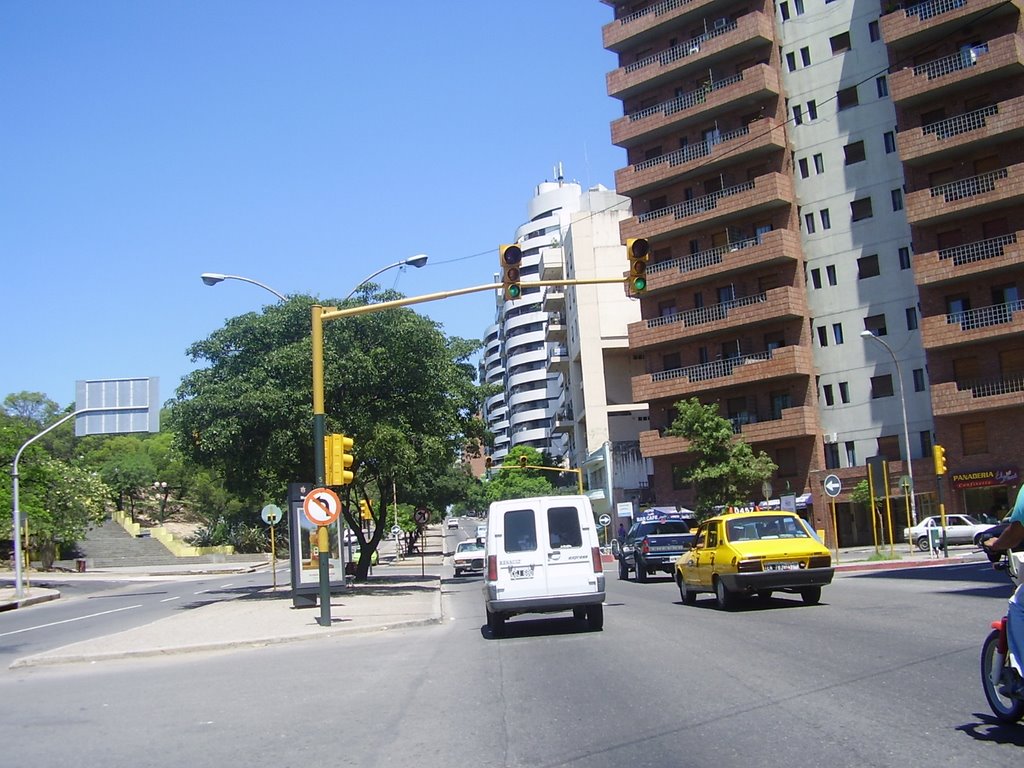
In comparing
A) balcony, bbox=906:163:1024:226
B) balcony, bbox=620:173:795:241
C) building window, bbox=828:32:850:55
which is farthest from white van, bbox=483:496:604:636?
building window, bbox=828:32:850:55

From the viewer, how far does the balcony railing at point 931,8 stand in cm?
4800

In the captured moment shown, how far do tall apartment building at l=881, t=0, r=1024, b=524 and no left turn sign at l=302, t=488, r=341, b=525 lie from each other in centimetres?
3604

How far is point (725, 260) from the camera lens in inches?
2205

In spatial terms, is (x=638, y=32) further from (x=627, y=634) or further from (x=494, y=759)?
(x=494, y=759)

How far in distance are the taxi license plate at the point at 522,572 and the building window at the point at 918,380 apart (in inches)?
1560

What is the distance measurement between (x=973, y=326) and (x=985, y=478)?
6837 millimetres

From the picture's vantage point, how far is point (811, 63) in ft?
183

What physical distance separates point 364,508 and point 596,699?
2743cm

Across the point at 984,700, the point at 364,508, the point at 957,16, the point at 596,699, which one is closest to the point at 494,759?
the point at 596,699

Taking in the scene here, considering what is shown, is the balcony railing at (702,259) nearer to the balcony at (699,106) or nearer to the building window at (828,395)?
the balcony at (699,106)

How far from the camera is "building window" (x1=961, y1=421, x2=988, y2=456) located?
46656 mm

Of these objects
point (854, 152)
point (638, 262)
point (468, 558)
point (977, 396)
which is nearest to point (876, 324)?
point (977, 396)

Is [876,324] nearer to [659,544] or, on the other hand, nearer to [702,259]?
[702,259]

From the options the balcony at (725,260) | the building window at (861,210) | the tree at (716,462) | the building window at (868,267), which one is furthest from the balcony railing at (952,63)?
the tree at (716,462)
